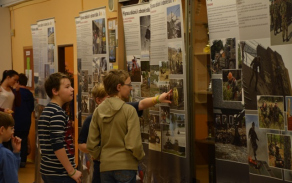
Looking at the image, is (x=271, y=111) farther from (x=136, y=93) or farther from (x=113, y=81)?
(x=136, y=93)

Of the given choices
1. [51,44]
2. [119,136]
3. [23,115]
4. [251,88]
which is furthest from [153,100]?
[23,115]

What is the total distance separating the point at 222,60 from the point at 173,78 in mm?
775

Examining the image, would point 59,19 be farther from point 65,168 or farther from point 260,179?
point 260,179

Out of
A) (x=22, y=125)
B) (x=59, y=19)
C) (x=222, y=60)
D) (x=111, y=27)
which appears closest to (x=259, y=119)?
(x=222, y=60)

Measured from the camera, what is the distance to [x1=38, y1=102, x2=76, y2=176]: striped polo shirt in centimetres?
434

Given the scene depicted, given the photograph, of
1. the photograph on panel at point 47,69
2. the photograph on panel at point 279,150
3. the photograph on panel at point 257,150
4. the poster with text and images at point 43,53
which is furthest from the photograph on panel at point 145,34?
the photograph on panel at point 47,69

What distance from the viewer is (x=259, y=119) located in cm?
391

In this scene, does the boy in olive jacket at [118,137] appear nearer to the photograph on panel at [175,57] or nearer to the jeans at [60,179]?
the jeans at [60,179]

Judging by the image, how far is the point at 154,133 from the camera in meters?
5.35

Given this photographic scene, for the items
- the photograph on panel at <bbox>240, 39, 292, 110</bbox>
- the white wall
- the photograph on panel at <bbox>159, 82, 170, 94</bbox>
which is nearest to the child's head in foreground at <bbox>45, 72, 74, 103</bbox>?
the photograph on panel at <bbox>159, 82, 170, 94</bbox>

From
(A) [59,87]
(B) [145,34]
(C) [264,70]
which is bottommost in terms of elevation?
(A) [59,87]

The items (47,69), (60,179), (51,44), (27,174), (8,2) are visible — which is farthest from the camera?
(8,2)

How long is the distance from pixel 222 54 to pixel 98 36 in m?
2.62

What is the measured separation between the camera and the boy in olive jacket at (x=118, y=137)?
13.7 feet
